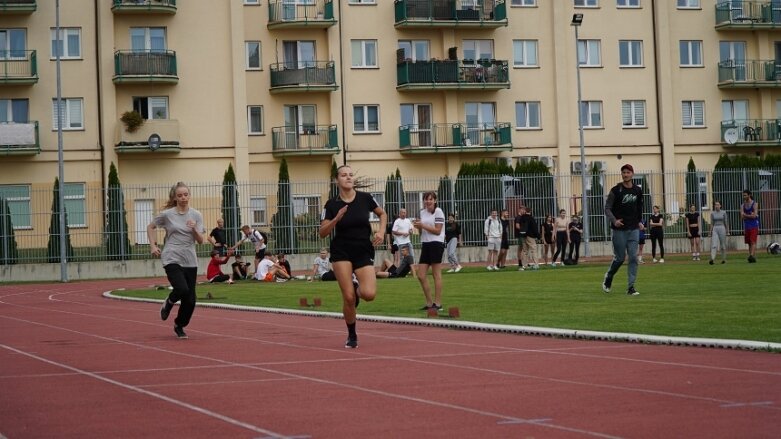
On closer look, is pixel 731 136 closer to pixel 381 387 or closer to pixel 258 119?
pixel 258 119

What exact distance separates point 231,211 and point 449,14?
800 inches

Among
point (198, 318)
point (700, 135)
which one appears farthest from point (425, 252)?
point (700, 135)

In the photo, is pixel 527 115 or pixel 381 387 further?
pixel 527 115

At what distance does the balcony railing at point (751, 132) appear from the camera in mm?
66500

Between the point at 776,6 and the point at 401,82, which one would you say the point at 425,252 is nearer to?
the point at 401,82

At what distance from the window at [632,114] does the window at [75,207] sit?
1135 inches

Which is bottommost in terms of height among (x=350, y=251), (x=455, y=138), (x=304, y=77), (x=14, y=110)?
(x=350, y=251)

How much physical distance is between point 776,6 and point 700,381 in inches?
2363

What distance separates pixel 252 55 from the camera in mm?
61062

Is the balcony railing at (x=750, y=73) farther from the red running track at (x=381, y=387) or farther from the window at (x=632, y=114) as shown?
the red running track at (x=381, y=387)

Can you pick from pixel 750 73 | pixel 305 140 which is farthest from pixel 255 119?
pixel 750 73

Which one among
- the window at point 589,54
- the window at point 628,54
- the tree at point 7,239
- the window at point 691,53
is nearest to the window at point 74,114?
the tree at point 7,239

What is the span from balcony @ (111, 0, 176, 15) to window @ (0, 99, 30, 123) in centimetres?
568

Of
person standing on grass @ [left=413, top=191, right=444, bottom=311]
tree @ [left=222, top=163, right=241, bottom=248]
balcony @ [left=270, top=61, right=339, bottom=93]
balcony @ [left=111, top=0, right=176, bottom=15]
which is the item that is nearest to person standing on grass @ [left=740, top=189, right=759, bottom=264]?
tree @ [left=222, top=163, right=241, bottom=248]
